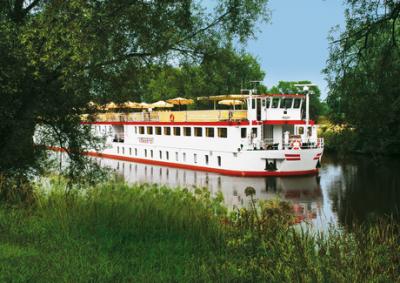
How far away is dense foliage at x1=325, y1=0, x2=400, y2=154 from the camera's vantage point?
35.4 feet

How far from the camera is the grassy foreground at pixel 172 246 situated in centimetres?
740

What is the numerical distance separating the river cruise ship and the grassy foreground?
21.8m

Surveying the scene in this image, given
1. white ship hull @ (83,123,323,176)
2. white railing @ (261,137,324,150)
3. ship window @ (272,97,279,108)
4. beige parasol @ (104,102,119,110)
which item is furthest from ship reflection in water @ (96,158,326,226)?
beige parasol @ (104,102,119,110)

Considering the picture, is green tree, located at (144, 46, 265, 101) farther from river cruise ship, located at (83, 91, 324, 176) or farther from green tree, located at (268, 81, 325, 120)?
green tree, located at (268, 81, 325, 120)

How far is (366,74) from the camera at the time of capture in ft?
36.9

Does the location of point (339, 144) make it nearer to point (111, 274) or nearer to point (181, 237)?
point (181, 237)

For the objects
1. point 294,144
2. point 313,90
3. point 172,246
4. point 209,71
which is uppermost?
point 313,90

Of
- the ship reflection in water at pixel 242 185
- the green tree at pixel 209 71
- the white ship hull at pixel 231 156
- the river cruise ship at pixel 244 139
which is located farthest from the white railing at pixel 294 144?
the green tree at pixel 209 71

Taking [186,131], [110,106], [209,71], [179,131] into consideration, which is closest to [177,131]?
[179,131]

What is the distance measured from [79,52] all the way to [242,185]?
76.3ft

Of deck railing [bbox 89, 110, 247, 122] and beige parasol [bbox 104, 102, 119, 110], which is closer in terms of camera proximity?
beige parasol [bbox 104, 102, 119, 110]

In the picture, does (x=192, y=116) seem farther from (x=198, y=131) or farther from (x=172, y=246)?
(x=172, y=246)

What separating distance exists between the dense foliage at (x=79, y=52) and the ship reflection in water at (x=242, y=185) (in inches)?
415

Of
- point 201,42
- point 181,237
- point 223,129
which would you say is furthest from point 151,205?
point 223,129
